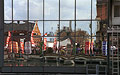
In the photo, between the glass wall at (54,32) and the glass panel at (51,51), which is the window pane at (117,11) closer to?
the glass wall at (54,32)

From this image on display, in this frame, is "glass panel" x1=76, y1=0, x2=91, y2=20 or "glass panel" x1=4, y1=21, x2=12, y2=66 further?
"glass panel" x1=4, y1=21, x2=12, y2=66

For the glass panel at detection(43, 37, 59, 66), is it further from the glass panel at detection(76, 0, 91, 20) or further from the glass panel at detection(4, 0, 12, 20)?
the glass panel at detection(4, 0, 12, 20)

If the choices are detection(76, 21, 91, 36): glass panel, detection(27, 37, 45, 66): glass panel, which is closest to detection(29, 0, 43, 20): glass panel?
detection(27, 37, 45, 66): glass panel

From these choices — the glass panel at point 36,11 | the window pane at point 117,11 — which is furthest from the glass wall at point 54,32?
the window pane at point 117,11

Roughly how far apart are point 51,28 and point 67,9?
1994 millimetres

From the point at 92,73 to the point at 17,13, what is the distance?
Answer: 7639 millimetres

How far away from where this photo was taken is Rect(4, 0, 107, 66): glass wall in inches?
541

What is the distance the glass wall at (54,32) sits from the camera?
1375 centimetres

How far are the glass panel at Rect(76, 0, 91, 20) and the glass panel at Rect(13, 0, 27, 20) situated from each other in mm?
4280

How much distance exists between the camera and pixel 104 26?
45.1ft

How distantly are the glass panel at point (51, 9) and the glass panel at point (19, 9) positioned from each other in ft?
5.65

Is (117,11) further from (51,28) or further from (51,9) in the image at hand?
(51,28)

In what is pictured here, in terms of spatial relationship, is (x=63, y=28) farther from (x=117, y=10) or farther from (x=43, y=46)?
(x=117, y=10)

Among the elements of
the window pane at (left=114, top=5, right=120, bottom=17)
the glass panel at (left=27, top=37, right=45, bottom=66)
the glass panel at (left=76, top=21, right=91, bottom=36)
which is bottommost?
the glass panel at (left=27, top=37, right=45, bottom=66)
